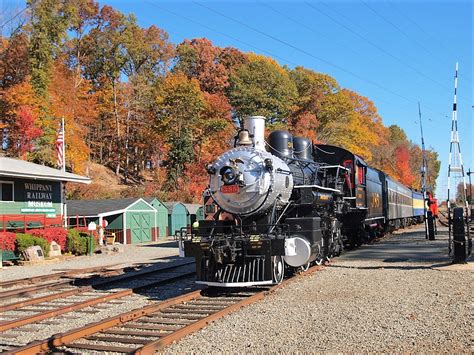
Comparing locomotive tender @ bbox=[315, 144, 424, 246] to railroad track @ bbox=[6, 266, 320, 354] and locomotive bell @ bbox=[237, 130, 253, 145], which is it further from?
railroad track @ bbox=[6, 266, 320, 354]

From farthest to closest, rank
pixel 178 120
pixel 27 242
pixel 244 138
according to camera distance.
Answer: pixel 178 120 < pixel 27 242 < pixel 244 138

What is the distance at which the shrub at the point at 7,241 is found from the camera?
18531mm

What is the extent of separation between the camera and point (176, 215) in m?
40.9

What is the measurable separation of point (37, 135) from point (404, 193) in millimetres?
27977

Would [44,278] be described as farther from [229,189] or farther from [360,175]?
[360,175]

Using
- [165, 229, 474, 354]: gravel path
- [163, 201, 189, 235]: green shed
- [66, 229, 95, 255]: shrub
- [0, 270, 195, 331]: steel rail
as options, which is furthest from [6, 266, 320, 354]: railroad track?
[163, 201, 189, 235]: green shed

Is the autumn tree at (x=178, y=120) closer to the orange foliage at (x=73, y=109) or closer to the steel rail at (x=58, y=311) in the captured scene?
the orange foliage at (x=73, y=109)

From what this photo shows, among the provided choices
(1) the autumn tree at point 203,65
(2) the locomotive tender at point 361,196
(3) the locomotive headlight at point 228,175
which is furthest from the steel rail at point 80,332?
(1) the autumn tree at point 203,65

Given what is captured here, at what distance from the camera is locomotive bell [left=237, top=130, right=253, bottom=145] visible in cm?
1160

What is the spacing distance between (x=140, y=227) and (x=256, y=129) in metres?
24.6

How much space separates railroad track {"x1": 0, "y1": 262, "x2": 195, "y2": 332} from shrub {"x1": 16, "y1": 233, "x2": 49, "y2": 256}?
25.6 feet

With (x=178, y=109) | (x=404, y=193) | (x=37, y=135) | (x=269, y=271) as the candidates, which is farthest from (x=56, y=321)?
(x=178, y=109)

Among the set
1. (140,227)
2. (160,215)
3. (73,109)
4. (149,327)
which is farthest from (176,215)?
(149,327)

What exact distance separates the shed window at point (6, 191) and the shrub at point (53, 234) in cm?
195
